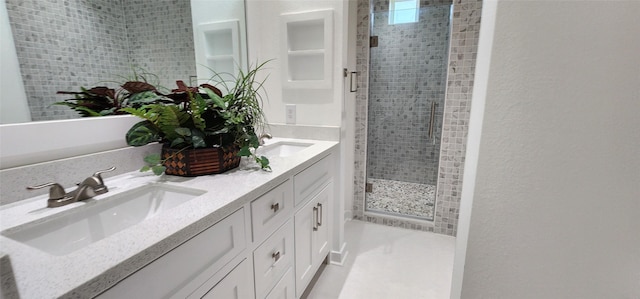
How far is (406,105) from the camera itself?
10.3ft

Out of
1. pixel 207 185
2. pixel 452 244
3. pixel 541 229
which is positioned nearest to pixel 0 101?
pixel 207 185

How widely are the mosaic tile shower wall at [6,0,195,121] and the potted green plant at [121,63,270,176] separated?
19 centimetres

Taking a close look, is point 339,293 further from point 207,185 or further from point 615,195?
point 615,195

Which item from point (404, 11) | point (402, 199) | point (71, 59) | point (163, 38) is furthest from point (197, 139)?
point (404, 11)

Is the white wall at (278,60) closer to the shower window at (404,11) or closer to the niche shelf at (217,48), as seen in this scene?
the niche shelf at (217,48)

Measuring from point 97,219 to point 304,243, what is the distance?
35.0 inches

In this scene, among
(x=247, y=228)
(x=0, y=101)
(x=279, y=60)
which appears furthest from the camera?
(x=279, y=60)

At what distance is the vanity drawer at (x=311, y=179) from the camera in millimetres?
1304

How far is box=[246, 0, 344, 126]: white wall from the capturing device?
1.68 meters

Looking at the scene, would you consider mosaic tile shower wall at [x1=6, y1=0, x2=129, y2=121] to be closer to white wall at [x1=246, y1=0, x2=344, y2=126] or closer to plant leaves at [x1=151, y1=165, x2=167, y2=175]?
plant leaves at [x1=151, y1=165, x2=167, y2=175]

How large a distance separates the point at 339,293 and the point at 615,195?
4.56 ft

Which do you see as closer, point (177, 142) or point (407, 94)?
point (177, 142)

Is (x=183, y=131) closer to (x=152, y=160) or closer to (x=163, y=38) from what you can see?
(x=152, y=160)

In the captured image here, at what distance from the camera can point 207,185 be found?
0.96 metres
